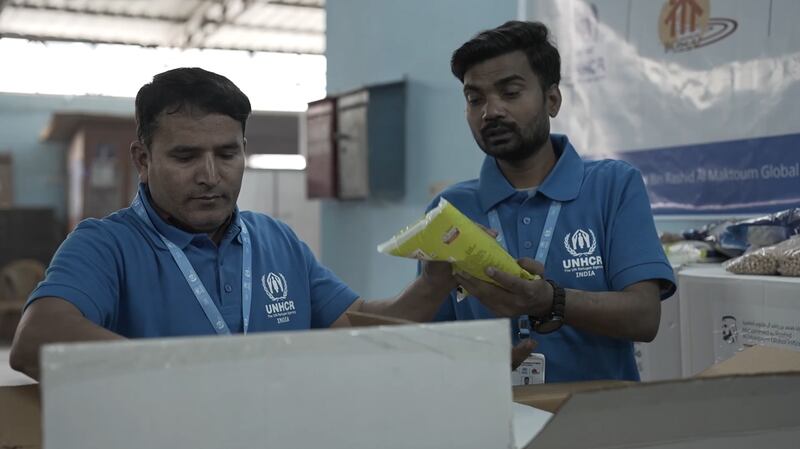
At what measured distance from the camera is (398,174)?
164 inches

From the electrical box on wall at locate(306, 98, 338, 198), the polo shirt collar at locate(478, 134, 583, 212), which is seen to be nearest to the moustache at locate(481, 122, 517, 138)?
the polo shirt collar at locate(478, 134, 583, 212)

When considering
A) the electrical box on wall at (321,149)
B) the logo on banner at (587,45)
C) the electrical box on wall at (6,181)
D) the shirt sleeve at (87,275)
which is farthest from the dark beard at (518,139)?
the electrical box on wall at (6,181)

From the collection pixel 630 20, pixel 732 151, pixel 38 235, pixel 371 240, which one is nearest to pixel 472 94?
pixel 732 151

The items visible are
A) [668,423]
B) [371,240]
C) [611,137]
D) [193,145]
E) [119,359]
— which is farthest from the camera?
[371,240]

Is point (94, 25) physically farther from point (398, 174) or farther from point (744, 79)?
point (744, 79)

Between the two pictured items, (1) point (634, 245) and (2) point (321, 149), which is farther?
(2) point (321, 149)

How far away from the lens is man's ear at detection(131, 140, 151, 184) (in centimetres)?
142

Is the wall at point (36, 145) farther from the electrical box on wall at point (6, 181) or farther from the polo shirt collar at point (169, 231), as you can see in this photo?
the polo shirt collar at point (169, 231)

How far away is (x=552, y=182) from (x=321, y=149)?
3.18 metres

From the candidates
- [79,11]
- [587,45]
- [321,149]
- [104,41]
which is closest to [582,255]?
[587,45]

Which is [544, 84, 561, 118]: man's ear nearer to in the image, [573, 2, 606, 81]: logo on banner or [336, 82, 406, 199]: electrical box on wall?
[573, 2, 606, 81]: logo on banner

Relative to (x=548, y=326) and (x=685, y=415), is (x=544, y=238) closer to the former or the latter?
(x=548, y=326)

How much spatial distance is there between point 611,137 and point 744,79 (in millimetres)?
515

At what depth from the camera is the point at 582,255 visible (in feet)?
5.22
